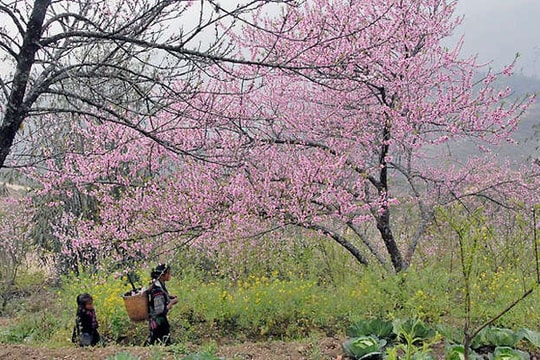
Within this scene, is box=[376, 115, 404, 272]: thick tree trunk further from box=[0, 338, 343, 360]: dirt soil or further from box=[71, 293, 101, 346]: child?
box=[71, 293, 101, 346]: child

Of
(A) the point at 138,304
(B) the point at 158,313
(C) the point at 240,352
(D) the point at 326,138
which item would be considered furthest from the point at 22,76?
(D) the point at 326,138

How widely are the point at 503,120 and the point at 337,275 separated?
337 cm

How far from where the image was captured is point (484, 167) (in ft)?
32.6

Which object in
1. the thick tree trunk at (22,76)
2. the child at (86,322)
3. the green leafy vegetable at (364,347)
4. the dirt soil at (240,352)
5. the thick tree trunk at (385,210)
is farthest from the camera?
the thick tree trunk at (385,210)

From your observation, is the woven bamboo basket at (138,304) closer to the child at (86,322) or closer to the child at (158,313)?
the child at (158,313)

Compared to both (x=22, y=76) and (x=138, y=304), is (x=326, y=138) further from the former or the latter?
(x=22, y=76)

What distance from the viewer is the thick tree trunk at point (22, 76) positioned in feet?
12.2

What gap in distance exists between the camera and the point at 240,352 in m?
4.92

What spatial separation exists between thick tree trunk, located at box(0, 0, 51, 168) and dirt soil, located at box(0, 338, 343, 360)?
2.12 m

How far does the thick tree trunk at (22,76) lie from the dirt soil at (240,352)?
212 cm

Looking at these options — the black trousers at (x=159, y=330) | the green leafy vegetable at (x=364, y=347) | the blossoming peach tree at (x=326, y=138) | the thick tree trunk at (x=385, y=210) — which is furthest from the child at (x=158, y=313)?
the thick tree trunk at (x=385, y=210)

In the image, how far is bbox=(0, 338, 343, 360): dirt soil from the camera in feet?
15.5

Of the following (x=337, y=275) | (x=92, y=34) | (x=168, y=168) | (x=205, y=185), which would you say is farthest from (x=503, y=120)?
(x=92, y=34)

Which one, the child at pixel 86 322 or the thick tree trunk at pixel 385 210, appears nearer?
the child at pixel 86 322
